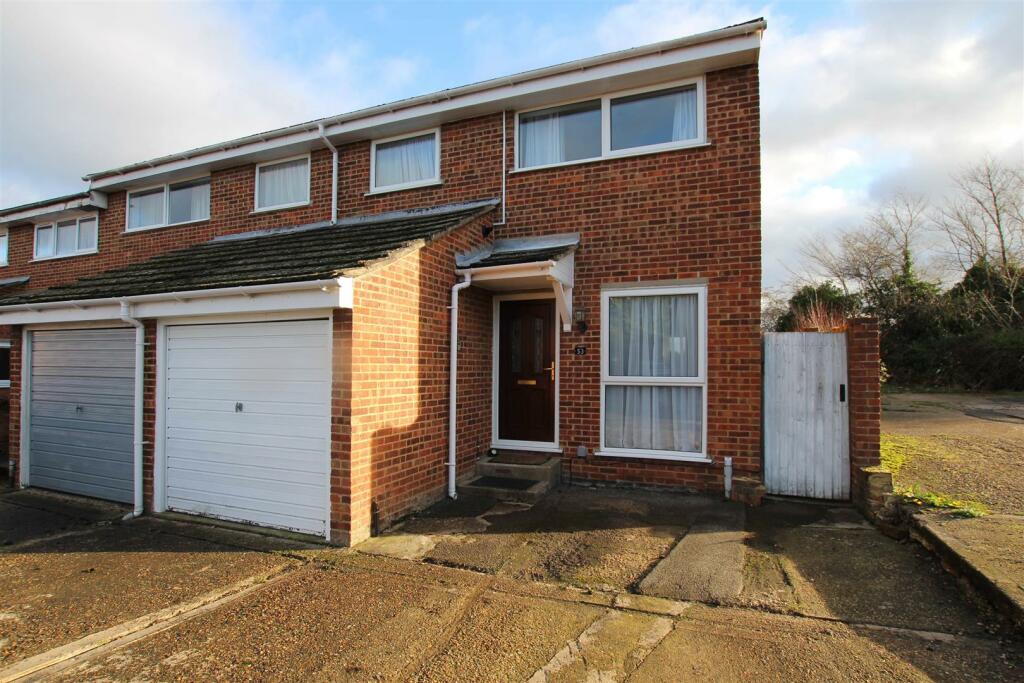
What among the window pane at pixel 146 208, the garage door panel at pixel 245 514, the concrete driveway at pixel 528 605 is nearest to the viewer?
the concrete driveway at pixel 528 605

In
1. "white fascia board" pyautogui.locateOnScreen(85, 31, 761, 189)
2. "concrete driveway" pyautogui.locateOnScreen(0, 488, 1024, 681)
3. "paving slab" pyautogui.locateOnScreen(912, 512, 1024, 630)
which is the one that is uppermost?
"white fascia board" pyautogui.locateOnScreen(85, 31, 761, 189)

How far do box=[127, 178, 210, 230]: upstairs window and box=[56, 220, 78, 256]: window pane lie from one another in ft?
7.19

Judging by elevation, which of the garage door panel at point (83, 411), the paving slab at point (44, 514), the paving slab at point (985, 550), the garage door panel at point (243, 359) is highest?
the garage door panel at point (243, 359)

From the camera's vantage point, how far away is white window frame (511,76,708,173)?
20.7 feet

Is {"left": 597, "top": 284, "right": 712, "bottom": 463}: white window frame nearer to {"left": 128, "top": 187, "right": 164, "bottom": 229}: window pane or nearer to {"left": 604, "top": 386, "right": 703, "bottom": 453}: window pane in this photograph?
{"left": 604, "top": 386, "right": 703, "bottom": 453}: window pane

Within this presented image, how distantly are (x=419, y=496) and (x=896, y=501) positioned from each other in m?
4.72

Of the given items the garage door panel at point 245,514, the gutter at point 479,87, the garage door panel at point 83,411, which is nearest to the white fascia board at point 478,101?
the gutter at point 479,87

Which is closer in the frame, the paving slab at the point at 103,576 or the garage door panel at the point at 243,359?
the paving slab at the point at 103,576

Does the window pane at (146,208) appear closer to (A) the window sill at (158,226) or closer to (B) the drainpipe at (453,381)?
(A) the window sill at (158,226)

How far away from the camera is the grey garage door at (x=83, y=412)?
20.5ft

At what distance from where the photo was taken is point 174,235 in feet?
32.2

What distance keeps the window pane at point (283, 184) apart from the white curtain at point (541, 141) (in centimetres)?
382

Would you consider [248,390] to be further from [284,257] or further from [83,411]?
[83,411]

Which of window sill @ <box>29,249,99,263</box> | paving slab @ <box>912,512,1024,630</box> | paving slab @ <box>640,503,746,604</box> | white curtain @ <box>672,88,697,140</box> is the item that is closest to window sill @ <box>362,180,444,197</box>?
white curtain @ <box>672,88,697,140</box>
